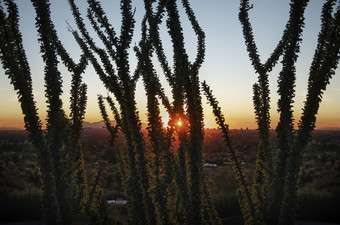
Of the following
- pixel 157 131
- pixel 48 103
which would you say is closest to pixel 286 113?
pixel 157 131

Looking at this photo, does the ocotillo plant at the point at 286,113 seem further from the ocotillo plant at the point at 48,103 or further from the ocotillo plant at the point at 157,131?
the ocotillo plant at the point at 48,103

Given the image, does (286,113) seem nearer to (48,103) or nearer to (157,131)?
(157,131)

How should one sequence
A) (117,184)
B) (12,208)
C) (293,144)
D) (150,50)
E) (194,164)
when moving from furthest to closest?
(117,184), (12,208), (150,50), (293,144), (194,164)

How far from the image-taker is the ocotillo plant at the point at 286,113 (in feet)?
6.52

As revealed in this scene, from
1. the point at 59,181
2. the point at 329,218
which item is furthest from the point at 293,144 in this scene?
the point at 329,218

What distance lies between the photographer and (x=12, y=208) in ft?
17.7

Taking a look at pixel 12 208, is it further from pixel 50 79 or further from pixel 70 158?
pixel 50 79

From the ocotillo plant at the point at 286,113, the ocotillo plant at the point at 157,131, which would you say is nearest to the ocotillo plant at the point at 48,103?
the ocotillo plant at the point at 157,131

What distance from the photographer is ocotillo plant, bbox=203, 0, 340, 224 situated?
1.99 m

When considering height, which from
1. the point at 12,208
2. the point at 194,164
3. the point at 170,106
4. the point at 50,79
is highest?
the point at 50,79

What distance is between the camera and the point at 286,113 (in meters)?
2.08

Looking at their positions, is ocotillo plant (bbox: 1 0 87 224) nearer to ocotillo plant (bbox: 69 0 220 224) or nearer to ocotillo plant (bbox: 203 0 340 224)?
ocotillo plant (bbox: 69 0 220 224)

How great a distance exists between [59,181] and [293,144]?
2.03 meters

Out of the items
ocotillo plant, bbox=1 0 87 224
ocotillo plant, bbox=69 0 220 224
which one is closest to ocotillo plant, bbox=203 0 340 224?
ocotillo plant, bbox=69 0 220 224
